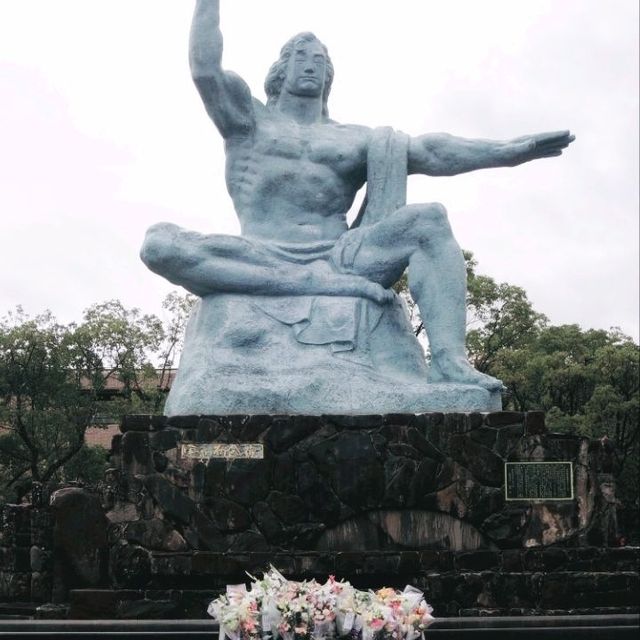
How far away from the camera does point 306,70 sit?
9961 millimetres

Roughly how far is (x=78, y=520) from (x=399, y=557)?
2.29m

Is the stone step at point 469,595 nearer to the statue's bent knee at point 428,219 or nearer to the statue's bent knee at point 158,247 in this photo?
the statue's bent knee at point 158,247

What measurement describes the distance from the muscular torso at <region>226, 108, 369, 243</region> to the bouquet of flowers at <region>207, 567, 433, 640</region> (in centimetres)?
481

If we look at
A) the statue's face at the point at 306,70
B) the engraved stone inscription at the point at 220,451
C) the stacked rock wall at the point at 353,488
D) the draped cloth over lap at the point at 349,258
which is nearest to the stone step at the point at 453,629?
the stacked rock wall at the point at 353,488

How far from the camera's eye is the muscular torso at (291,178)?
31.7 ft

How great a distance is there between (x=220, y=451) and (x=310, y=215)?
210 centimetres

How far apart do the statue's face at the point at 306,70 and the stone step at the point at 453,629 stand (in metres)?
4.20

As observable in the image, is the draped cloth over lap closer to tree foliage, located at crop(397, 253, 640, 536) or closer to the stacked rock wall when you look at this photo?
the stacked rock wall

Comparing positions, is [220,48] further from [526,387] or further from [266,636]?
[526,387]

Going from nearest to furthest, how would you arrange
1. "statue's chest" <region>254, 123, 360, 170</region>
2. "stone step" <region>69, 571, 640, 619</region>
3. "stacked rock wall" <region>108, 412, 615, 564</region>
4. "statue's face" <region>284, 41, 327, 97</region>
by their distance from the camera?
"stone step" <region>69, 571, 640, 619</region> → "stacked rock wall" <region>108, 412, 615, 564</region> → "statue's chest" <region>254, 123, 360, 170</region> → "statue's face" <region>284, 41, 327, 97</region>

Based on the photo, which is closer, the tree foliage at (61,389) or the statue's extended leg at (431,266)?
the statue's extended leg at (431,266)

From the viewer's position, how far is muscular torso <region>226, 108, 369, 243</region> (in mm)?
9664

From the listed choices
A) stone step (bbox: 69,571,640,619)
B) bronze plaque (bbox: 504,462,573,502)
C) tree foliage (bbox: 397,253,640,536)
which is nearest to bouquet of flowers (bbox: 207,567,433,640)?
stone step (bbox: 69,571,640,619)

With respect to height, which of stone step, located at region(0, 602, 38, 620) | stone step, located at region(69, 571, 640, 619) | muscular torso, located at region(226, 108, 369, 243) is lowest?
stone step, located at region(0, 602, 38, 620)
